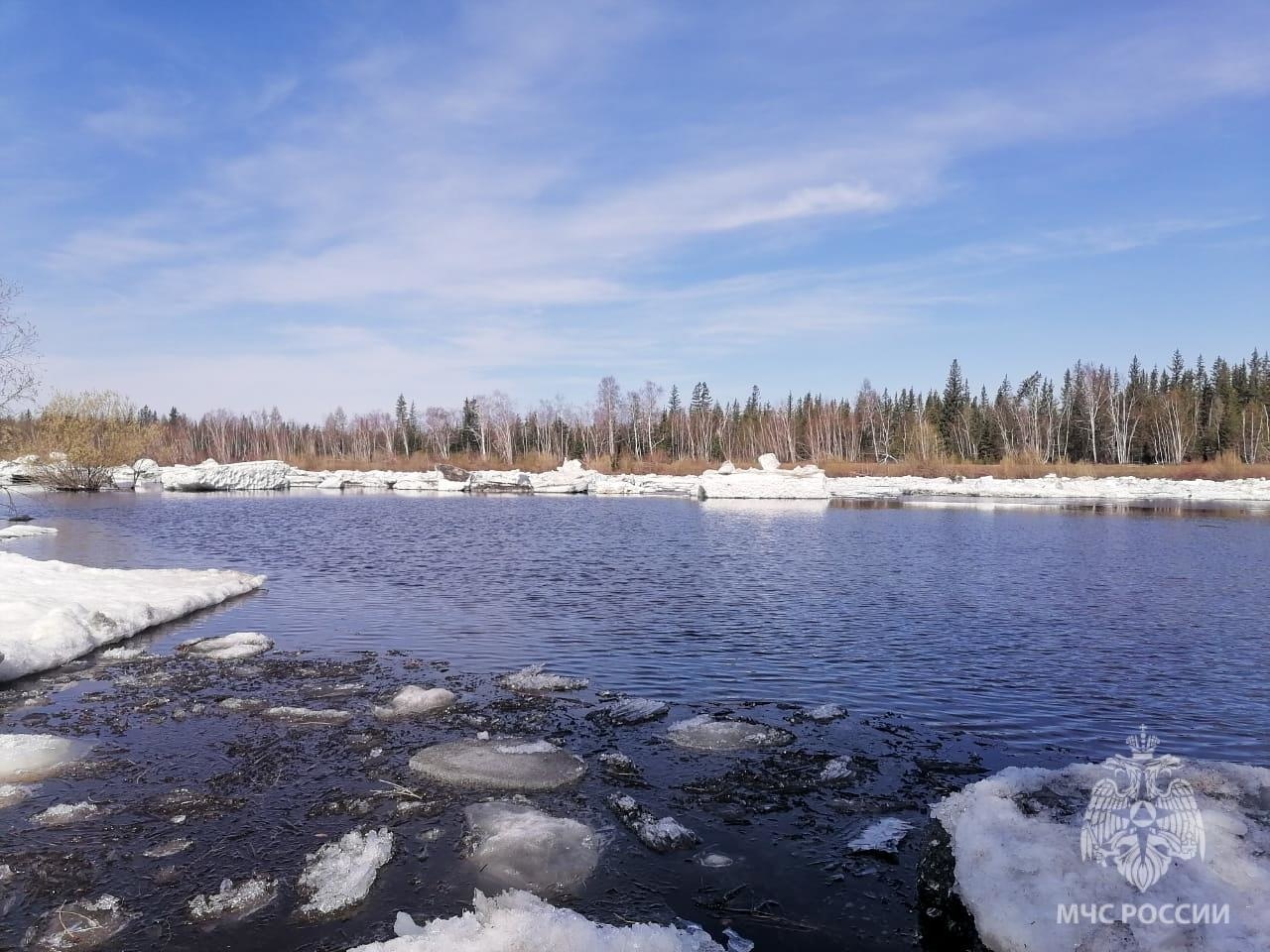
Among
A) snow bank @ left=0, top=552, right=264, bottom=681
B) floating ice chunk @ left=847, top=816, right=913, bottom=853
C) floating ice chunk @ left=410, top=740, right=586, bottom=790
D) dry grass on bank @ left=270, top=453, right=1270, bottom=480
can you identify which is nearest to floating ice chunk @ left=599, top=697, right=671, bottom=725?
floating ice chunk @ left=410, top=740, right=586, bottom=790

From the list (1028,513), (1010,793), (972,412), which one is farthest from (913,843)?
(972,412)

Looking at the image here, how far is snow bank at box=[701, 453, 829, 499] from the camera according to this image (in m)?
54.9

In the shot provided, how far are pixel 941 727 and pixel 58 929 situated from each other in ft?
28.1

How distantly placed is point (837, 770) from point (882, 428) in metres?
105

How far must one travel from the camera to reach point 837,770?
805cm

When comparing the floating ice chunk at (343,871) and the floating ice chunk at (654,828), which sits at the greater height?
the floating ice chunk at (343,871)

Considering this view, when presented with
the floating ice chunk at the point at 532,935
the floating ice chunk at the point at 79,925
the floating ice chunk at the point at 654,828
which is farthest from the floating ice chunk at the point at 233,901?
the floating ice chunk at the point at 654,828

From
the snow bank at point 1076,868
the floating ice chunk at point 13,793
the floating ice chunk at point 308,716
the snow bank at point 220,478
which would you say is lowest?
the floating ice chunk at point 308,716

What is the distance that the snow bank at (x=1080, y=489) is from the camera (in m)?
55.3

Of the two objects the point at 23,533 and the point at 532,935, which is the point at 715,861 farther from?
the point at 23,533

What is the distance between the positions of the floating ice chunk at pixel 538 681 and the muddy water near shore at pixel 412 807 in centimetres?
28

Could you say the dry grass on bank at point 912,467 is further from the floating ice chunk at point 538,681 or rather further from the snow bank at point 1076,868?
the snow bank at point 1076,868

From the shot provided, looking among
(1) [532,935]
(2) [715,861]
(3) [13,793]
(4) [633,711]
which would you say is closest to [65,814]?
(3) [13,793]

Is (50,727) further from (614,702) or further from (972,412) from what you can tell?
(972,412)
